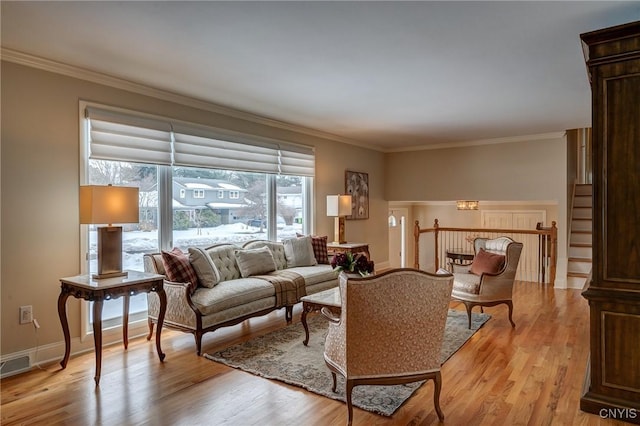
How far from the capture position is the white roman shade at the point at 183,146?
371 cm

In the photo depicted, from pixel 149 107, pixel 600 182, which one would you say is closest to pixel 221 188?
pixel 149 107

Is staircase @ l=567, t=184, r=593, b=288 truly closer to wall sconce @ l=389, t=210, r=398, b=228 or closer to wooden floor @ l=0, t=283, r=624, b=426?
wooden floor @ l=0, t=283, r=624, b=426

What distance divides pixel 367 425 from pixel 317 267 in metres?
2.79

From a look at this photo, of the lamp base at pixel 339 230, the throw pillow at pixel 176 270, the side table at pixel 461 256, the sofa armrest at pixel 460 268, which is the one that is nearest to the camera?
the throw pillow at pixel 176 270

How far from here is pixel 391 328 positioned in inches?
91.9

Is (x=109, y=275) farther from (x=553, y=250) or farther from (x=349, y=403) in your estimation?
(x=553, y=250)

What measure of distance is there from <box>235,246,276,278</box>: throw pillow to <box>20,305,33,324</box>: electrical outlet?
6.22ft

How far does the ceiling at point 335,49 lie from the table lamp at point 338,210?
1.59 metres

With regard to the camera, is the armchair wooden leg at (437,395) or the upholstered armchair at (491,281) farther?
the upholstered armchair at (491,281)

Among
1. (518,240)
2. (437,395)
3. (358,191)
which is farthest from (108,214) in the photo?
(518,240)

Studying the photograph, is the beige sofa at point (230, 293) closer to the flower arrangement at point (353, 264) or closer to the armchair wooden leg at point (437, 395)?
the flower arrangement at point (353, 264)

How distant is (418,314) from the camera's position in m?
2.36

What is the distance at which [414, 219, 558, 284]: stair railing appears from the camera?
6.67m

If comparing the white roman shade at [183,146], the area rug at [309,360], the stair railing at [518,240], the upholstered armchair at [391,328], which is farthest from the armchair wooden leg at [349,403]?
the stair railing at [518,240]
